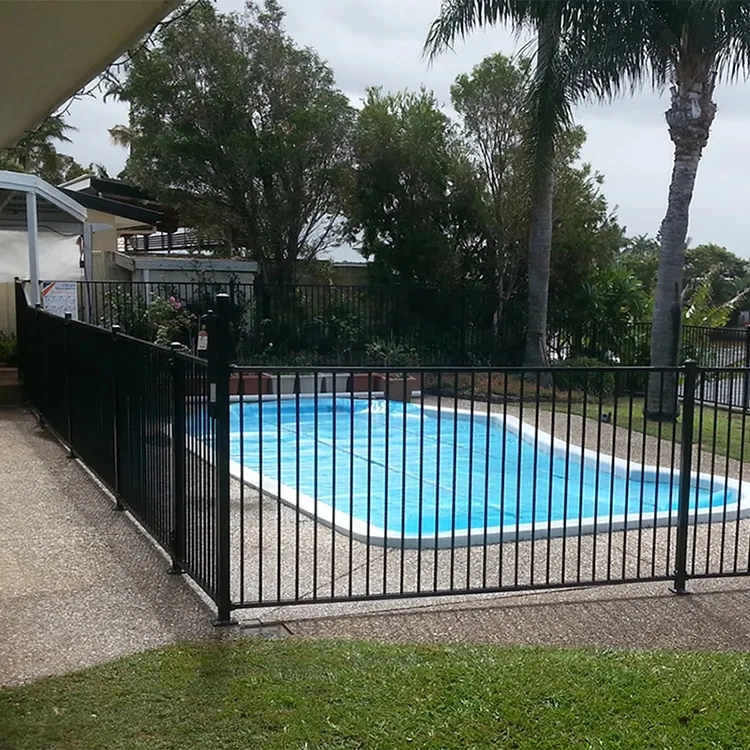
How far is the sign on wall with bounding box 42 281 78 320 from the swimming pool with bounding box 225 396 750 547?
3.39m

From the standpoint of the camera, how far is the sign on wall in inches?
522

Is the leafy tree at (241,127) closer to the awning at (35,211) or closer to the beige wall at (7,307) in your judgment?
the awning at (35,211)

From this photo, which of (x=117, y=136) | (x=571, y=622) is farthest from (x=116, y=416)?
(x=117, y=136)

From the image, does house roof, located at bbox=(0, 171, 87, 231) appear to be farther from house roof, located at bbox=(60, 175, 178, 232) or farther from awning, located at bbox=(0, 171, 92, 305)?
house roof, located at bbox=(60, 175, 178, 232)

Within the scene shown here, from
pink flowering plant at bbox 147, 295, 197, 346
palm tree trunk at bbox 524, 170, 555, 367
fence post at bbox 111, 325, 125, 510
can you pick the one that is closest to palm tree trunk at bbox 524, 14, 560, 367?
palm tree trunk at bbox 524, 170, 555, 367

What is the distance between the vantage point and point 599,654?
14.0ft

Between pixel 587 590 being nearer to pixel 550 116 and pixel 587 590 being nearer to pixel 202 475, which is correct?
pixel 202 475

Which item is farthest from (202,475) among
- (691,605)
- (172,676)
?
(691,605)

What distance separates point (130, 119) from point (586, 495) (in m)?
14.1

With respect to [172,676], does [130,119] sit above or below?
above

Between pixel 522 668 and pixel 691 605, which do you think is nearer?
pixel 522 668

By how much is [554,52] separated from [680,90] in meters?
2.20

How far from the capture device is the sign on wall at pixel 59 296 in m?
13.2

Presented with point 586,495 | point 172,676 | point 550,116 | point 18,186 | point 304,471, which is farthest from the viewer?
point 550,116
